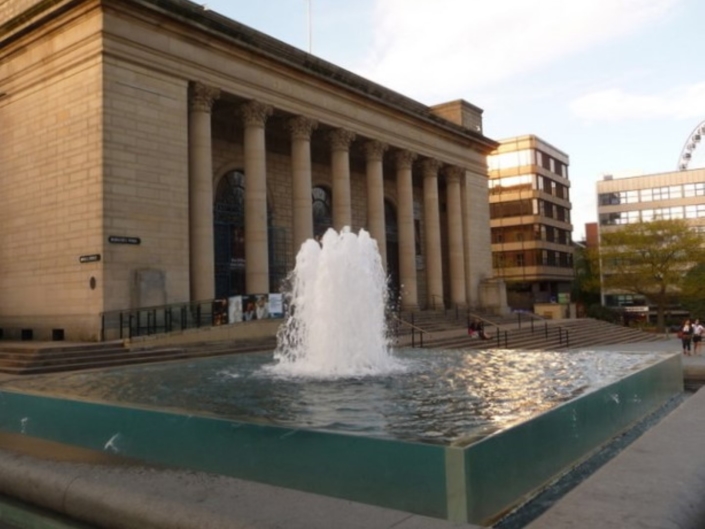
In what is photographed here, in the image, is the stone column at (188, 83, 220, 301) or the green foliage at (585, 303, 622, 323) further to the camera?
the green foliage at (585, 303, 622, 323)

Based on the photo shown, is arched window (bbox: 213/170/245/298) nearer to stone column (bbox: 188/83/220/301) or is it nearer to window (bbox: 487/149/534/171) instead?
stone column (bbox: 188/83/220/301)

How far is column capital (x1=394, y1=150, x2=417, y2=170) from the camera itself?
4078cm

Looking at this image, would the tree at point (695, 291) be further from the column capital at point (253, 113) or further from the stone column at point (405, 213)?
the column capital at point (253, 113)

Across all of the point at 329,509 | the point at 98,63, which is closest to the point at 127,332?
the point at 98,63

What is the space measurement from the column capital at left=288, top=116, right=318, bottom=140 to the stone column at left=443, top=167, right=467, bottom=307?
51.9 feet

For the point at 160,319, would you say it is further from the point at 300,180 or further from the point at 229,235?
the point at 300,180

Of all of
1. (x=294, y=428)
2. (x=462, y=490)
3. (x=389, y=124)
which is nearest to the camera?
(x=462, y=490)

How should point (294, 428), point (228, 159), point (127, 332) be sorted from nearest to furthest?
point (294, 428) → point (127, 332) → point (228, 159)

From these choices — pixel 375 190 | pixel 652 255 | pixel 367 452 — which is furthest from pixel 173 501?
pixel 652 255

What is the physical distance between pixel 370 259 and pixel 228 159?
2063 centimetres

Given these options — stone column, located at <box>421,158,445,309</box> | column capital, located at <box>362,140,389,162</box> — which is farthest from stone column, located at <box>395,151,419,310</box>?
column capital, located at <box>362,140,389,162</box>

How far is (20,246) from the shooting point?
1046 inches

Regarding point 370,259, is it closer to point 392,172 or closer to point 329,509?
point 329,509

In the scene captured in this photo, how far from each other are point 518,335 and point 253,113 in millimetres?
17212
